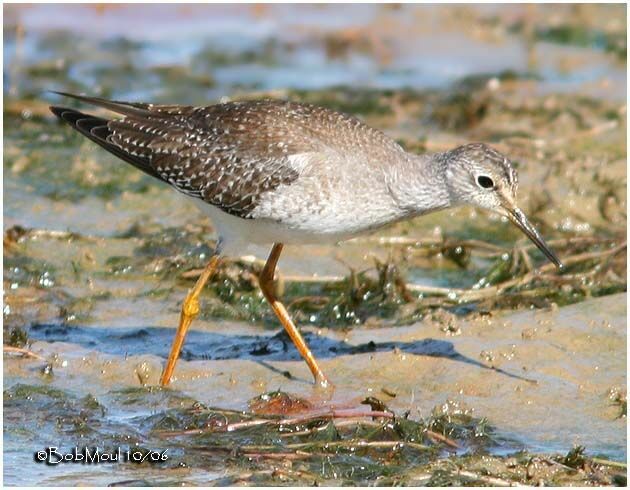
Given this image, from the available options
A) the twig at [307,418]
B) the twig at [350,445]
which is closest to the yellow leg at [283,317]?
the twig at [307,418]

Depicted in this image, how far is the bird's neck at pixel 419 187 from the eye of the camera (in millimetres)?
8734

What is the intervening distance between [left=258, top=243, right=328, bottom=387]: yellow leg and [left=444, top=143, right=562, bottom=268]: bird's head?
151 centimetres

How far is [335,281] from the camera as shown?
416 inches

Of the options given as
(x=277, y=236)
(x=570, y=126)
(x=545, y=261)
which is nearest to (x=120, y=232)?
(x=277, y=236)

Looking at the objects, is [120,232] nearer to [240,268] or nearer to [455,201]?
[240,268]

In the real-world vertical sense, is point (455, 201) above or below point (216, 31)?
below

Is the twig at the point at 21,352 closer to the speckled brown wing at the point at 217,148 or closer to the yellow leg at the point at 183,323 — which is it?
the yellow leg at the point at 183,323

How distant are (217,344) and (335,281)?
143 cm

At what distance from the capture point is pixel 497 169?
877 centimetres

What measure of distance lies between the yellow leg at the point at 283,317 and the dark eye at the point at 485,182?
5.48 ft

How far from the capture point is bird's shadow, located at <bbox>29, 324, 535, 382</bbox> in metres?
9.17

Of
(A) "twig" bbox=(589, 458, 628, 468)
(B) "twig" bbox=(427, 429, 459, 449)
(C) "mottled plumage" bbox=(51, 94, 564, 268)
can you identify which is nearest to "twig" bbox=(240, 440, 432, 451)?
(B) "twig" bbox=(427, 429, 459, 449)

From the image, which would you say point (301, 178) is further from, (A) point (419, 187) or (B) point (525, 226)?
(B) point (525, 226)

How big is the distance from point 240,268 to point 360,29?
1028 cm
